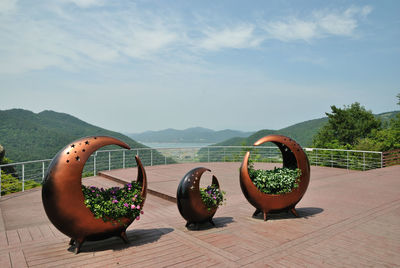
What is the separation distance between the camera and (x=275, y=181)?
671cm

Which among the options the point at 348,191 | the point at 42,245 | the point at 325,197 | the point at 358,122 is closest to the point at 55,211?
the point at 42,245

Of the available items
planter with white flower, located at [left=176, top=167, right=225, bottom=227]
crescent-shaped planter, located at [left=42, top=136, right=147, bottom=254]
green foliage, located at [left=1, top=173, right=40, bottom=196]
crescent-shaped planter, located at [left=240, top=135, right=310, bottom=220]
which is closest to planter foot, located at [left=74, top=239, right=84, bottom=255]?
crescent-shaped planter, located at [left=42, top=136, right=147, bottom=254]

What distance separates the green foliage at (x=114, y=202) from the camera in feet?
16.2

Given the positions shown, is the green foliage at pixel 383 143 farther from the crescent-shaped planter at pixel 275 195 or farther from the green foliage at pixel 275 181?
the green foliage at pixel 275 181

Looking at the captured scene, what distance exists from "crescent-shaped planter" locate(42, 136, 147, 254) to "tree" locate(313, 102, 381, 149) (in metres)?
36.4

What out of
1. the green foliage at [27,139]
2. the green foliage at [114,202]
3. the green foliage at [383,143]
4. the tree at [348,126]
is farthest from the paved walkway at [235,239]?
the green foliage at [27,139]

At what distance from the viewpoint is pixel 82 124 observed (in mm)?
84438

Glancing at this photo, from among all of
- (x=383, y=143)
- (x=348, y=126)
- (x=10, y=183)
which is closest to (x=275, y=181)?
(x=10, y=183)

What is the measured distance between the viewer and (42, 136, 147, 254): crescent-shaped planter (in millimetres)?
4621

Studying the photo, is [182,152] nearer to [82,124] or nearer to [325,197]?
[325,197]

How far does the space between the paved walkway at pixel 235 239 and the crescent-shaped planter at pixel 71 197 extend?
39cm

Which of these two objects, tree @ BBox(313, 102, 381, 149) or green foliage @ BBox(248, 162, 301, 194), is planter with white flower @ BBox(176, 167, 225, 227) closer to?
green foliage @ BBox(248, 162, 301, 194)

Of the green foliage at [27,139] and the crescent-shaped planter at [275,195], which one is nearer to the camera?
the crescent-shaped planter at [275,195]

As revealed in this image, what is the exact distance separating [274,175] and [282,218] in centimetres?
97
